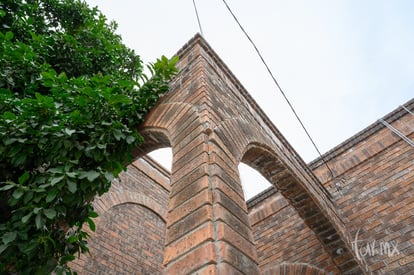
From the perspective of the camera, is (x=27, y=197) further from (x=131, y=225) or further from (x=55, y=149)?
(x=131, y=225)

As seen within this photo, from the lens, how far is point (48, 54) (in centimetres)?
348

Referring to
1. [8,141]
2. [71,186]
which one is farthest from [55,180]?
[8,141]

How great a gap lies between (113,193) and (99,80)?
9.46 ft

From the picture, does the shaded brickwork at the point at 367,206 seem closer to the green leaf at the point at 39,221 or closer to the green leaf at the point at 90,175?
the green leaf at the point at 90,175

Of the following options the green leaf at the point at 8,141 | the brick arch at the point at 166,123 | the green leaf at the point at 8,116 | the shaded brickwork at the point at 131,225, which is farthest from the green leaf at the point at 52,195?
the shaded brickwork at the point at 131,225

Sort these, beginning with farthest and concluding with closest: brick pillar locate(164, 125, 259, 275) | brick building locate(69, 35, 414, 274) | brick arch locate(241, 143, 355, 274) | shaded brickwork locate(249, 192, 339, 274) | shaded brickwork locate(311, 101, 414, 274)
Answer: shaded brickwork locate(249, 192, 339, 274) < shaded brickwork locate(311, 101, 414, 274) < brick arch locate(241, 143, 355, 274) < brick building locate(69, 35, 414, 274) < brick pillar locate(164, 125, 259, 275)

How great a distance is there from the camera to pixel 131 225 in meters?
5.10

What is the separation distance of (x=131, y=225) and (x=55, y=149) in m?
3.26

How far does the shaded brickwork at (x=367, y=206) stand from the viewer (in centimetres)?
365

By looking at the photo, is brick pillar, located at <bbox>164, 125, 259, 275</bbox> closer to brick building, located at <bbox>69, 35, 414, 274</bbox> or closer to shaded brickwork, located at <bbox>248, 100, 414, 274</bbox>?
brick building, located at <bbox>69, 35, 414, 274</bbox>

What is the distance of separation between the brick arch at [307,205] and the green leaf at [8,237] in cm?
212

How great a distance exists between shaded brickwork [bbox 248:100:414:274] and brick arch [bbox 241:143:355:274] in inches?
9.8

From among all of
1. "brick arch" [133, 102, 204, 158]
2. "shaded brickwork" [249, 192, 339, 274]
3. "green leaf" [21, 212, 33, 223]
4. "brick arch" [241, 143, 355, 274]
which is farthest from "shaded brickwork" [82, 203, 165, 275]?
"brick arch" [241, 143, 355, 274]

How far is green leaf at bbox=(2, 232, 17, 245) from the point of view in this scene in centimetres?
183
